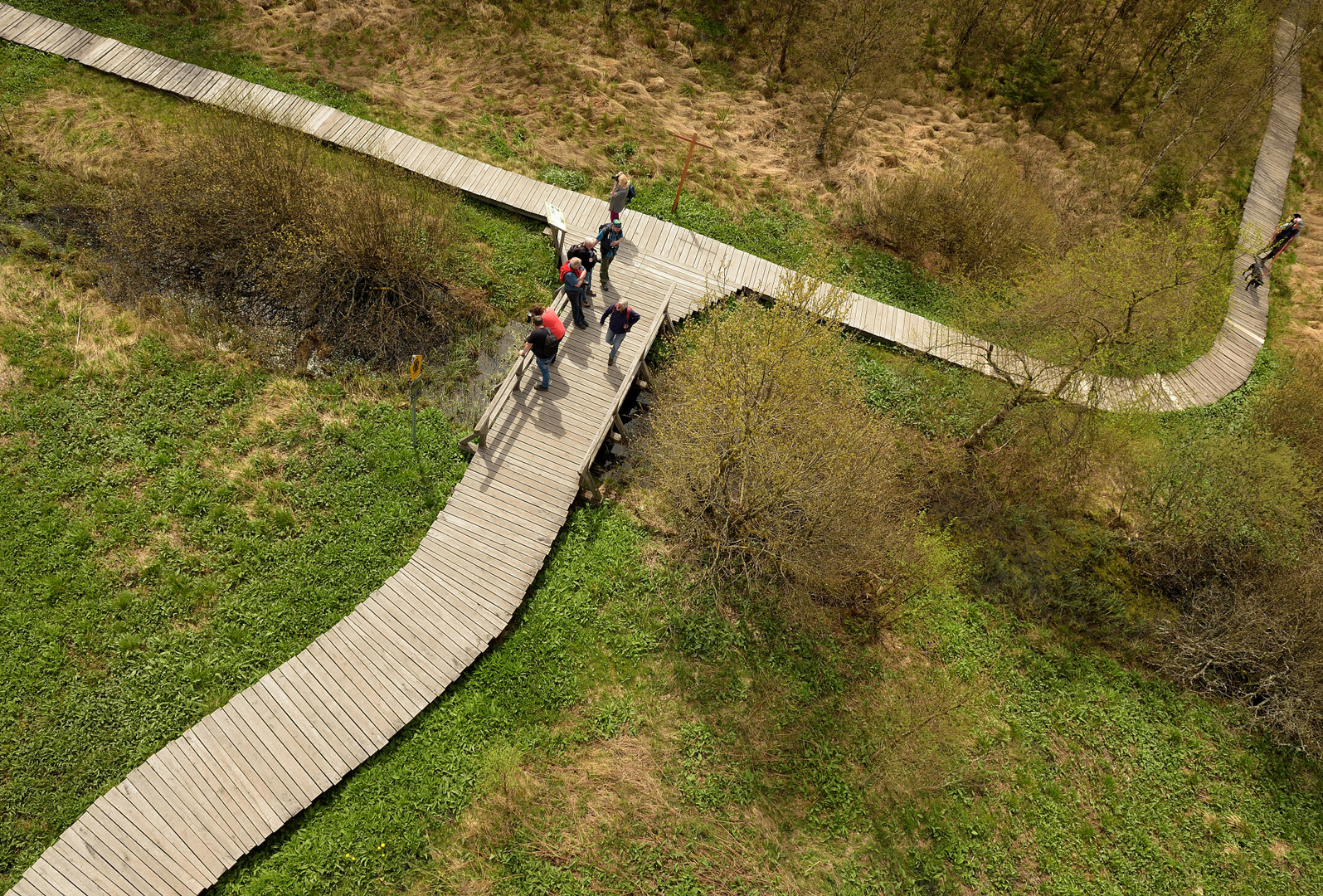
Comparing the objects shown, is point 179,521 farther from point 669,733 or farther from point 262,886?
point 669,733

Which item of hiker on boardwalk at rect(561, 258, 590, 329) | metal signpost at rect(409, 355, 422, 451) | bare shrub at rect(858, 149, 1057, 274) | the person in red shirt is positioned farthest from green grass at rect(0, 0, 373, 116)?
bare shrub at rect(858, 149, 1057, 274)

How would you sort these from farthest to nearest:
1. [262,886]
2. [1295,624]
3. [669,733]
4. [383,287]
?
[383,287] < [1295,624] < [669,733] < [262,886]

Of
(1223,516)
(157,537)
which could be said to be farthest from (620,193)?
(1223,516)

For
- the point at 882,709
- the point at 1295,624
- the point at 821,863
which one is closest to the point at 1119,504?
the point at 1295,624

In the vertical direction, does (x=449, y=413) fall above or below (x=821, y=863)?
above

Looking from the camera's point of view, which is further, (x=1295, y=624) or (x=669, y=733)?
(x=1295, y=624)

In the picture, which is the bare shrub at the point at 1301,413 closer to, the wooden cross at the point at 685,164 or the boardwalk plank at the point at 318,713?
the wooden cross at the point at 685,164
